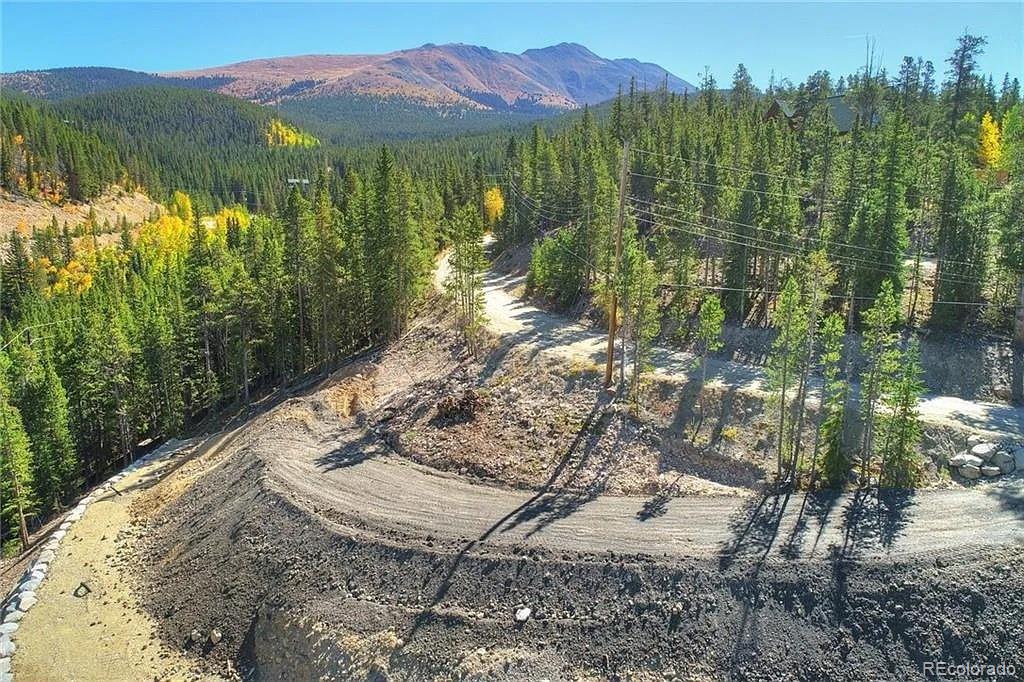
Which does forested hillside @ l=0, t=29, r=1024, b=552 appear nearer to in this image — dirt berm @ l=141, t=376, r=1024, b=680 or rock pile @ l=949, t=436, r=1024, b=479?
rock pile @ l=949, t=436, r=1024, b=479

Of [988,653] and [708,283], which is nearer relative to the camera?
[988,653]

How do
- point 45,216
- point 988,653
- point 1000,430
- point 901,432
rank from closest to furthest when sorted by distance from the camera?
point 988,653, point 901,432, point 1000,430, point 45,216

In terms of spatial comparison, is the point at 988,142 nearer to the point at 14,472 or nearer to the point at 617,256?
the point at 617,256

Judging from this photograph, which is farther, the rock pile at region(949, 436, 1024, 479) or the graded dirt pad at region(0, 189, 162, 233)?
the graded dirt pad at region(0, 189, 162, 233)

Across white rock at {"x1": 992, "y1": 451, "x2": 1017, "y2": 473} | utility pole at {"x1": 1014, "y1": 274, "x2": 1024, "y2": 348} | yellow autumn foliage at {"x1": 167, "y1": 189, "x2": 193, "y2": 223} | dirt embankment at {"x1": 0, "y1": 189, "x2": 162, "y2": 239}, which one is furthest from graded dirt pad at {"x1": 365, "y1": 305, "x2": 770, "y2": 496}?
yellow autumn foliage at {"x1": 167, "y1": 189, "x2": 193, "y2": 223}

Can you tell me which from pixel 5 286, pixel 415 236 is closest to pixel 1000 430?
pixel 415 236

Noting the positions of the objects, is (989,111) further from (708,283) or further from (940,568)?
(940,568)
